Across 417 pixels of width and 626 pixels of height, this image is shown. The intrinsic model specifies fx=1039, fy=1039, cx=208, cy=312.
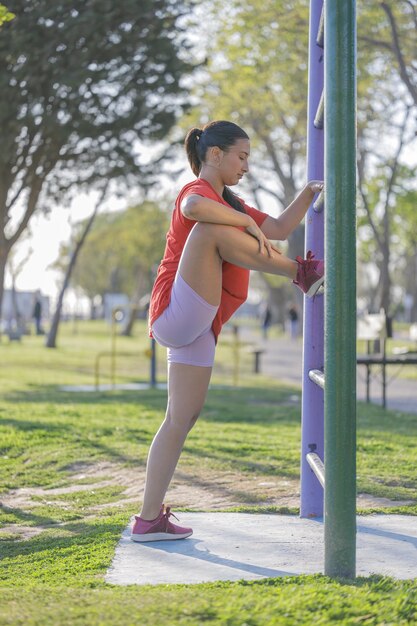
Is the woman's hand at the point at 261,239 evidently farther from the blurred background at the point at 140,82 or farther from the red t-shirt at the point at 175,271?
the blurred background at the point at 140,82

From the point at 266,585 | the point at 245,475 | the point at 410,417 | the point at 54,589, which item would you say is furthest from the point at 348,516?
the point at 410,417

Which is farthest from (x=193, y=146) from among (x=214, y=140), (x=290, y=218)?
(x=290, y=218)

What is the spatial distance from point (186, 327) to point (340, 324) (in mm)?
860

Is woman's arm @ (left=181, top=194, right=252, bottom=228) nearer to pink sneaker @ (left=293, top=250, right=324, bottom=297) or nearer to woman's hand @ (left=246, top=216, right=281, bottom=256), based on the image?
woman's hand @ (left=246, top=216, right=281, bottom=256)

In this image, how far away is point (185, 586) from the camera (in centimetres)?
332

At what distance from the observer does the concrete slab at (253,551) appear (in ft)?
11.6

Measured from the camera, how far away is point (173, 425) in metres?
4.20

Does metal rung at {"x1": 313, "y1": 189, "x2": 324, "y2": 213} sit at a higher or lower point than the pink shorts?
higher

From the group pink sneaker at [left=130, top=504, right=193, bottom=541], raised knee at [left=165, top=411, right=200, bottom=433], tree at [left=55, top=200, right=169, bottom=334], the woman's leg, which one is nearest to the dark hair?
the woman's leg

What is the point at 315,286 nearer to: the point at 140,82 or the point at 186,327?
the point at 186,327

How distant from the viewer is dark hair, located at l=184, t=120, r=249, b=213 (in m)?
4.16

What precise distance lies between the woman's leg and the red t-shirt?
0.20 meters

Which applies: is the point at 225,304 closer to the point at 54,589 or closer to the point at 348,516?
the point at 348,516

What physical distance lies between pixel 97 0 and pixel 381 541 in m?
13.6
